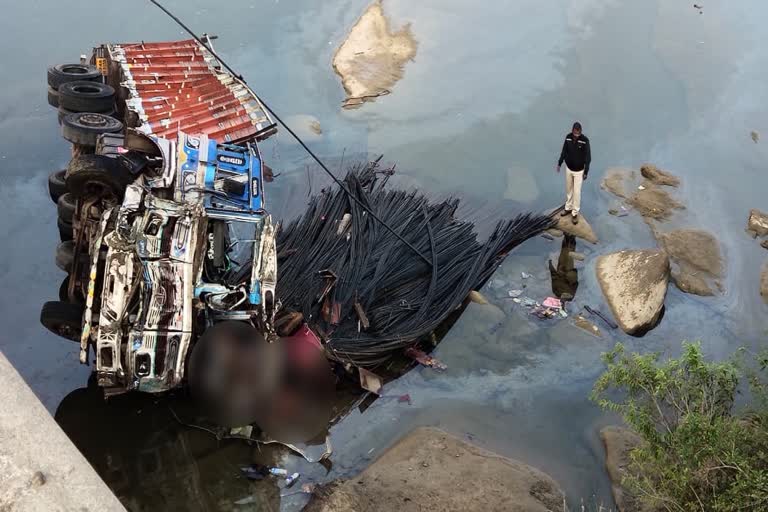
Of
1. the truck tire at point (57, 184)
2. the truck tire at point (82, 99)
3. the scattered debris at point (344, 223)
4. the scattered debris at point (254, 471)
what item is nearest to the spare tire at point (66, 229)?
the truck tire at point (57, 184)

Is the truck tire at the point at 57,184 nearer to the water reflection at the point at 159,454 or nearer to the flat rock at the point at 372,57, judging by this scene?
the water reflection at the point at 159,454

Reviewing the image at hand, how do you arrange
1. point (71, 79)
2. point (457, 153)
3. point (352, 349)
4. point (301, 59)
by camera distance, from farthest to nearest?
1. point (301, 59)
2. point (457, 153)
3. point (71, 79)
4. point (352, 349)

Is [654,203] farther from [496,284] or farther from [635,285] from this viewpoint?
[496,284]

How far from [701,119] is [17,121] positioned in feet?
49.5

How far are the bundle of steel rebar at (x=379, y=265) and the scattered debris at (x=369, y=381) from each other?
0.16 metres

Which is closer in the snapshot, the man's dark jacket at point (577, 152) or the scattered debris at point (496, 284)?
the scattered debris at point (496, 284)

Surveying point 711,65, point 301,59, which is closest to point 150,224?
point 301,59

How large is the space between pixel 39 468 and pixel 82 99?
23.7 feet

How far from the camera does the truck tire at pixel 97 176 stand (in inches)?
355

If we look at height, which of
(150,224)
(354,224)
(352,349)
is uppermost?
(150,224)

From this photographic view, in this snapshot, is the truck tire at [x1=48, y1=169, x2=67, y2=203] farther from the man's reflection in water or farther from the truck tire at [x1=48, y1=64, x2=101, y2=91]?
the man's reflection in water

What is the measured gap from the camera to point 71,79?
1311 centimetres

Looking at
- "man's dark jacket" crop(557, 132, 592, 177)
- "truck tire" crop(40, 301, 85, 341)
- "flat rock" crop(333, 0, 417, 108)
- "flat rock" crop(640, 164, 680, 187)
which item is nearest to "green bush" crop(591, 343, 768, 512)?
"truck tire" crop(40, 301, 85, 341)

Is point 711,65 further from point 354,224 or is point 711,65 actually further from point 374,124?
point 354,224
